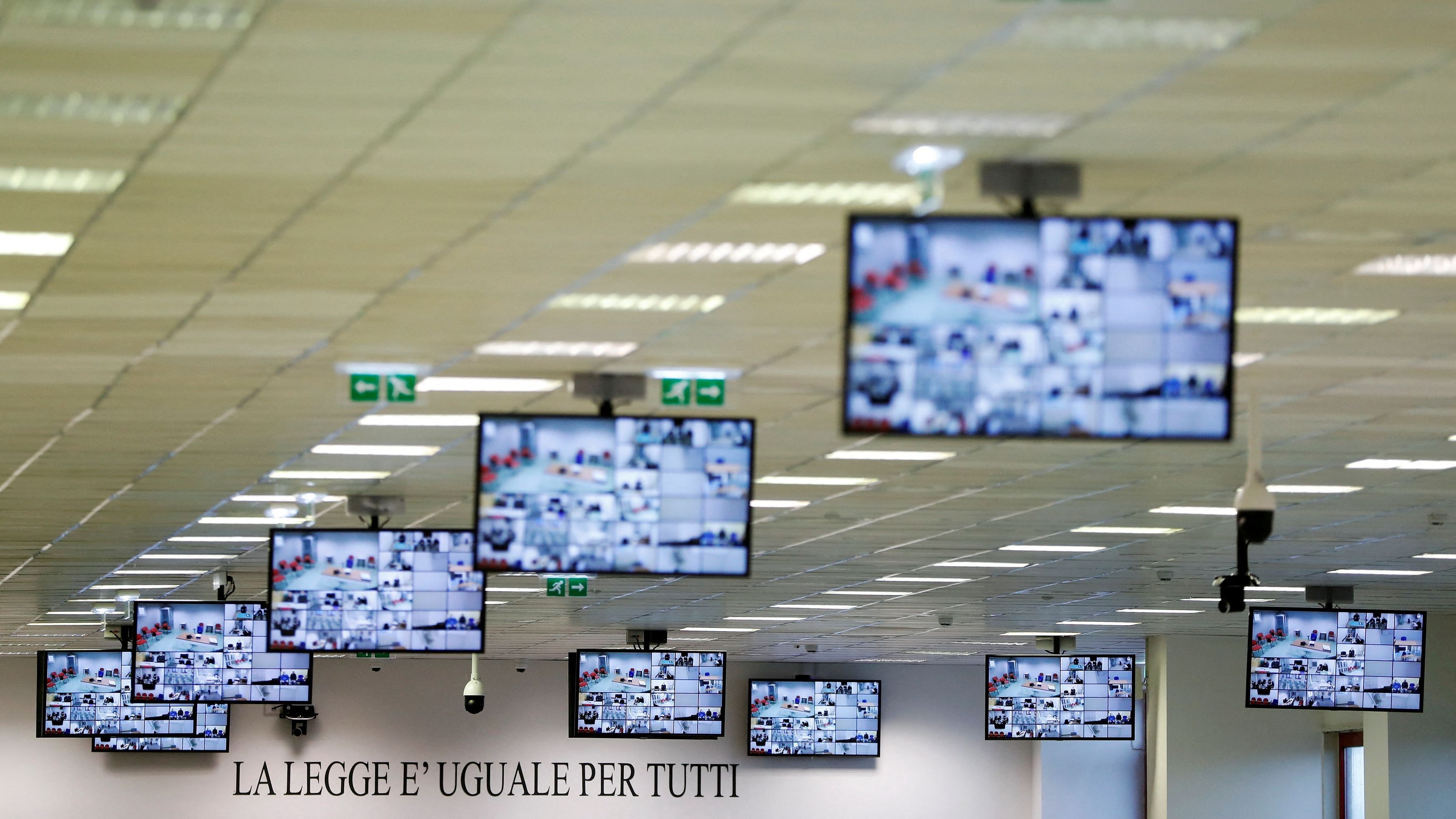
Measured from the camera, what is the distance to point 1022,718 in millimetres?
26031

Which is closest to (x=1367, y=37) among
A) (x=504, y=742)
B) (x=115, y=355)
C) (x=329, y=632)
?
(x=115, y=355)

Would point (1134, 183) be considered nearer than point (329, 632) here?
Yes

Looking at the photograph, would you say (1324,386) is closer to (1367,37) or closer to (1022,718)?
(1367,37)

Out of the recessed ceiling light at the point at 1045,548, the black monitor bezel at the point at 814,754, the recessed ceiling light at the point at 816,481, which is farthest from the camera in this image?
the black monitor bezel at the point at 814,754

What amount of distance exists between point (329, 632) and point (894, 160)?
7.77m

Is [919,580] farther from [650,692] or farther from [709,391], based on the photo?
[709,391]

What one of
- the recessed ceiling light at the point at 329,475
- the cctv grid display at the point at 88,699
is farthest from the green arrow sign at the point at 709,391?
the cctv grid display at the point at 88,699

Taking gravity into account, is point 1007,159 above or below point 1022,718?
above

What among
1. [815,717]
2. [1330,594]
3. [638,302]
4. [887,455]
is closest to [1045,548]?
[1330,594]

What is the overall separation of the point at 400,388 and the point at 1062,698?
17532mm

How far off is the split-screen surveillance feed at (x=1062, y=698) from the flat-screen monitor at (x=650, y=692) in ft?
13.3

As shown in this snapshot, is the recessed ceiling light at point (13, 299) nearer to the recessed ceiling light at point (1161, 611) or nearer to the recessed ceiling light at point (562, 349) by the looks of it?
the recessed ceiling light at point (562, 349)

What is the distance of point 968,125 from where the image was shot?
19.9ft

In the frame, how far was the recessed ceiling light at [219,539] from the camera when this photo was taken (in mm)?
16375
